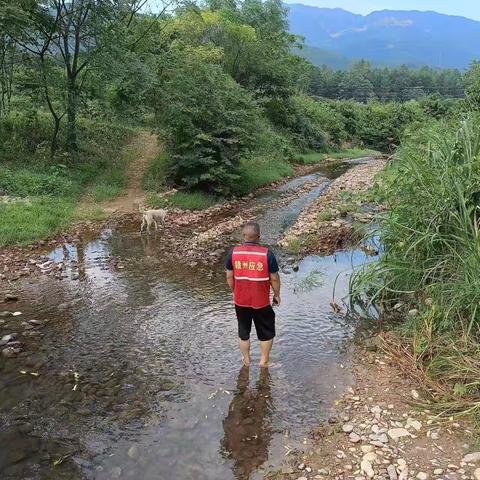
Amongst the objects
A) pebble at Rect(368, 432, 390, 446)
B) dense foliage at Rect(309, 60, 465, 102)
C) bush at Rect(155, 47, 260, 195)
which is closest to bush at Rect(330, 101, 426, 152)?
dense foliage at Rect(309, 60, 465, 102)

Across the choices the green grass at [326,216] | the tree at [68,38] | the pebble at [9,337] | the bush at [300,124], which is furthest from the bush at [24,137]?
the bush at [300,124]

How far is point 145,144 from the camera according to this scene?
25.9 metres

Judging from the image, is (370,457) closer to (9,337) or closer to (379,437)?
(379,437)

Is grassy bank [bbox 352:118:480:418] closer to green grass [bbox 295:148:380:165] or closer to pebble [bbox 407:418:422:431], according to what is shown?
pebble [bbox 407:418:422:431]

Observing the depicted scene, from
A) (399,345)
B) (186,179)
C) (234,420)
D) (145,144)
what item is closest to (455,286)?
(399,345)

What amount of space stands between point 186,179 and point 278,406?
45.8 ft

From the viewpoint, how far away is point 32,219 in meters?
14.1

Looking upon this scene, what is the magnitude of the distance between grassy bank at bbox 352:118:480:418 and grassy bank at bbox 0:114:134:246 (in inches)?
367

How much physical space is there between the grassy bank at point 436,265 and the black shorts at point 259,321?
1940 millimetres

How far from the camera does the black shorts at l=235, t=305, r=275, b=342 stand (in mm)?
6719

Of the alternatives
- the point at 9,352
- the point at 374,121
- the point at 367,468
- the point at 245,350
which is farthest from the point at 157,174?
the point at 374,121

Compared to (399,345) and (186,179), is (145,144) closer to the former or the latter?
(186,179)

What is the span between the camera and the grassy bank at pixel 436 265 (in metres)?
6.08

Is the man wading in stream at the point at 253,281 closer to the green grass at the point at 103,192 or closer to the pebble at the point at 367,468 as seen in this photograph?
the pebble at the point at 367,468
